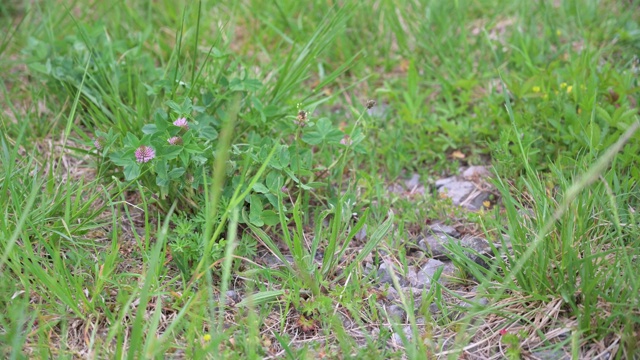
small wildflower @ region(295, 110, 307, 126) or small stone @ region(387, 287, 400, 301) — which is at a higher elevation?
small wildflower @ region(295, 110, 307, 126)

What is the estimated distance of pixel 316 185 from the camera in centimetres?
235

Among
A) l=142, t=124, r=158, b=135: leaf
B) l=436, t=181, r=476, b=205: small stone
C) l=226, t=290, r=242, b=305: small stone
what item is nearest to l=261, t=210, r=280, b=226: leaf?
l=226, t=290, r=242, b=305: small stone

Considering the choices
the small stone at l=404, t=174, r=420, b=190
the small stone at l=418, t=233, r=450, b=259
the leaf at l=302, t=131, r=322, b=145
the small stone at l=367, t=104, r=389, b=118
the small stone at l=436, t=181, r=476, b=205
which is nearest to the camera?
the small stone at l=418, t=233, r=450, b=259

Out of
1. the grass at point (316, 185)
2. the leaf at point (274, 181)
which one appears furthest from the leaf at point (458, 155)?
the leaf at point (274, 181)

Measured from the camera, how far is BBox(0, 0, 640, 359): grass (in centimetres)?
186

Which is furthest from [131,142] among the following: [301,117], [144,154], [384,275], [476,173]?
[476,173]

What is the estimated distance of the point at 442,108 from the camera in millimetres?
2918

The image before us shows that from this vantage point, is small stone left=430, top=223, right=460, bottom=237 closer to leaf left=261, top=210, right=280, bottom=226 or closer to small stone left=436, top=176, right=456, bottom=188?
small stone left=436, top=176, right=456, bottom=188

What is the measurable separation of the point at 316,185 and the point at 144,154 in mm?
648

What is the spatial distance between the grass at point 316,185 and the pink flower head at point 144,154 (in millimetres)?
18

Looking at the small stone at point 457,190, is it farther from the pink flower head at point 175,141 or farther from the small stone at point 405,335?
the pink flower head at point 175,141

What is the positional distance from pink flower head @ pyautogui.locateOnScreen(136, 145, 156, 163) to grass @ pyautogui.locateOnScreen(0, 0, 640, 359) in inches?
0.7

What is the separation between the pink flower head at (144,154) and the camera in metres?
2.16

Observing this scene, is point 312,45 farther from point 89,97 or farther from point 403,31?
point 89,97
